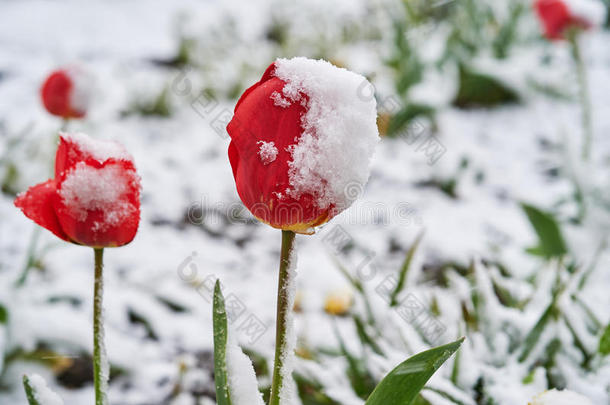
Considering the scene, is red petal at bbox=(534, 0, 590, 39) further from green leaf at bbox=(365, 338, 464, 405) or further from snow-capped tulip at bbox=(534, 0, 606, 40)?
green leaf at bbox=(365, 338, 464, 405)

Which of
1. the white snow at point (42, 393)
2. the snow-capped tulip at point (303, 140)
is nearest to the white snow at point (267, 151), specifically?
the snow-capped tulip at point (303, 140)

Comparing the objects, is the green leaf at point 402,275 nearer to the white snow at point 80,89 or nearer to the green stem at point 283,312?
the green stem at point 283,312

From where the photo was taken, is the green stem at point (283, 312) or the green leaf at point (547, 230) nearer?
the green stem at point (283, 312)

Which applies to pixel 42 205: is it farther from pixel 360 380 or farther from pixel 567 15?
pixel 567 15

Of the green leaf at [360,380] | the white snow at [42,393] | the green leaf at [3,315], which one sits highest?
the white snow at [42,393]

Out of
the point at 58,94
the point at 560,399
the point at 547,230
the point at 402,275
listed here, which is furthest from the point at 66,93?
the point at 547,230

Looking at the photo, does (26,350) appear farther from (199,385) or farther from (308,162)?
(308,162)

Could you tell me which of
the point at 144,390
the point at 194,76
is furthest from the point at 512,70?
the point at 144,390
